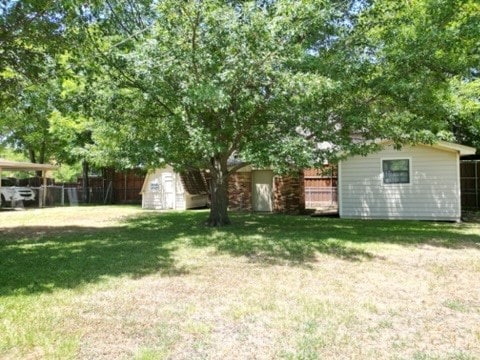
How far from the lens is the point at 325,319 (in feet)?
14.0

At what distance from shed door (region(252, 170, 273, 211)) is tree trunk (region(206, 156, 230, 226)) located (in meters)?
5.95

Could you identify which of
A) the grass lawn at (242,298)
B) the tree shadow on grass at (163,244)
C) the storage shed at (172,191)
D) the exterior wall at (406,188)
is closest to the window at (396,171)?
the exterior wall at (406,188)

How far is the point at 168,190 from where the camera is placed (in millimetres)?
19438

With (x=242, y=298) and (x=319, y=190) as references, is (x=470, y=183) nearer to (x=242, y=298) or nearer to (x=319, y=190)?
(x=319, y=190)

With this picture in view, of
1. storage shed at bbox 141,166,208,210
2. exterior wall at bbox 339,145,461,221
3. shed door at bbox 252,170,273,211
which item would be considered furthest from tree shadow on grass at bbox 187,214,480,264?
storage shed at bbox 141,166,208,210

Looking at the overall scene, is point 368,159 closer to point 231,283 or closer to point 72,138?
point 231,283

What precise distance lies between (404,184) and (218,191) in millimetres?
6497

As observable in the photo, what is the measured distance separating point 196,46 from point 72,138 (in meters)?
14.0

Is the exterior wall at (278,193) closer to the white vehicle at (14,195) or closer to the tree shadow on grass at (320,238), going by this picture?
the tree shadow on grass at (320,238)

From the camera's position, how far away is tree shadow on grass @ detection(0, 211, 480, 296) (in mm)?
6355

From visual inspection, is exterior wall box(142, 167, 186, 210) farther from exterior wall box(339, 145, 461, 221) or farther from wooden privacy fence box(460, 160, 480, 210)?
wooden privacy fence box(460, 160, 480, 210)

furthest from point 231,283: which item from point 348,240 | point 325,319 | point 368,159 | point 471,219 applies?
point 471,219

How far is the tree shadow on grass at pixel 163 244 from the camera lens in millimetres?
6355

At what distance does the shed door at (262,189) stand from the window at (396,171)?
195 inches
